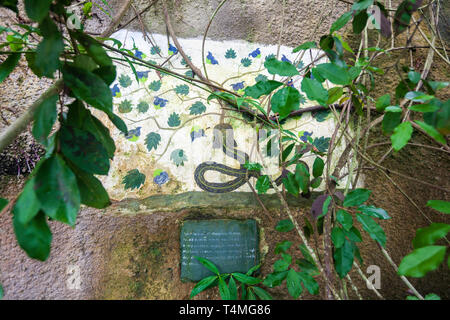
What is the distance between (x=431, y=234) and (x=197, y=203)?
759 mm

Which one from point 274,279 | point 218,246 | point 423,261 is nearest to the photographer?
point 423,261

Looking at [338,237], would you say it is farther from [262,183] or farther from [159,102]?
[159,102]

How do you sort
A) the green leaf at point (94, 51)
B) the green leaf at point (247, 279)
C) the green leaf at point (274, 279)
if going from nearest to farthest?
the green leaf at point (94, 51)
the green leaf at point (274, 279)
the green leaf at point (247, 279)

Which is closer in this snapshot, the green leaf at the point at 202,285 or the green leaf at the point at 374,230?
the green leaf at the point at 374,230

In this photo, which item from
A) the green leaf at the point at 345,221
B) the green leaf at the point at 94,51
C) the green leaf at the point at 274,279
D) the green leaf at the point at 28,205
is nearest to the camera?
the green leaf at the point at 28,205

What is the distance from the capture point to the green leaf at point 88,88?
0.42m

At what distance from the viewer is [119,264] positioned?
101 cm

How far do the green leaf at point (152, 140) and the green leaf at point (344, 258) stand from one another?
0.74 meters

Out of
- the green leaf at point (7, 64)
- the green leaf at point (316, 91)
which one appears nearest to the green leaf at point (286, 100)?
the green leaf at point (316, 91)

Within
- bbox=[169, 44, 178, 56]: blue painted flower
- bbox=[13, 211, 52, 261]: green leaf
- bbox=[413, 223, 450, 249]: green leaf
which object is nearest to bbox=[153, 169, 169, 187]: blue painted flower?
bbox=[169, 44, 178, 56]: blue painted flower

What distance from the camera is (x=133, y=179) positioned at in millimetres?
1065

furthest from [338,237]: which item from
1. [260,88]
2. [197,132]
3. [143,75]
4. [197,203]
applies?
[143,75]

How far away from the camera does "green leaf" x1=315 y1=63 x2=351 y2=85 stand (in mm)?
557

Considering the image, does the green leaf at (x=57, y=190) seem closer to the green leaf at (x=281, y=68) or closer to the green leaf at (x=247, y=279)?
the green leaf at (x=281, y=68)
